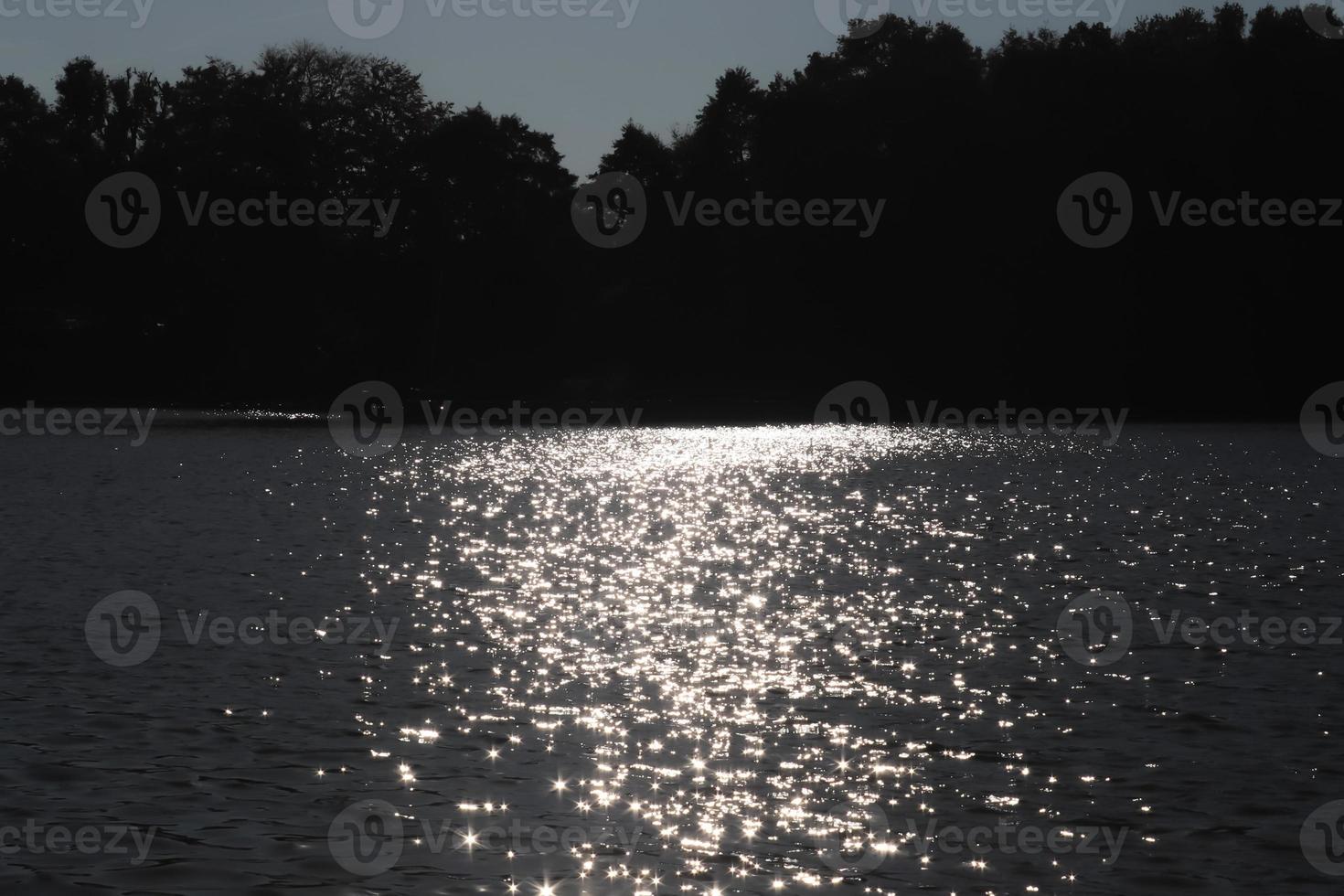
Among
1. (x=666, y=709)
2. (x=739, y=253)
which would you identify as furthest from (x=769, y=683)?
(x=739, y=253)

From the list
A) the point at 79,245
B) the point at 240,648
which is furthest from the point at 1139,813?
the point at 79,245

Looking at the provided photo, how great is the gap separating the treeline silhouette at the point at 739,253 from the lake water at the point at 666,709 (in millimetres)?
85544

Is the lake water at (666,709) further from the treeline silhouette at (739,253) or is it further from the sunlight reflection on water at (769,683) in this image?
the treeline silhouette at (739,253)

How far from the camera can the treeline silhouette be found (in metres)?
122

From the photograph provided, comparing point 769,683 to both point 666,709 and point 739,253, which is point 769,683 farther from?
point 739,253

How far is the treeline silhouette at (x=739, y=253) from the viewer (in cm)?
12150

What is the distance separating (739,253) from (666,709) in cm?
11294

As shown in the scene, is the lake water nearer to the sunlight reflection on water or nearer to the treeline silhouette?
the sunlight reflection on water

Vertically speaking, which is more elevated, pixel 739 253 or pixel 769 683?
pixel 739 253

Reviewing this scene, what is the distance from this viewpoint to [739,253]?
424 ft

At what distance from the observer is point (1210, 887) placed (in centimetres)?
1164

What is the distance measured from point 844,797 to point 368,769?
4.63 meters

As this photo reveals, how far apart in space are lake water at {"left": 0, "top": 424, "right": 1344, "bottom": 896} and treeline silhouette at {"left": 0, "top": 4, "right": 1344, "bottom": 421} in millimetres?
85544

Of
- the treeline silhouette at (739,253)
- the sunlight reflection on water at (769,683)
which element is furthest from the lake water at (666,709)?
the treeline silhouette at (739,253)
